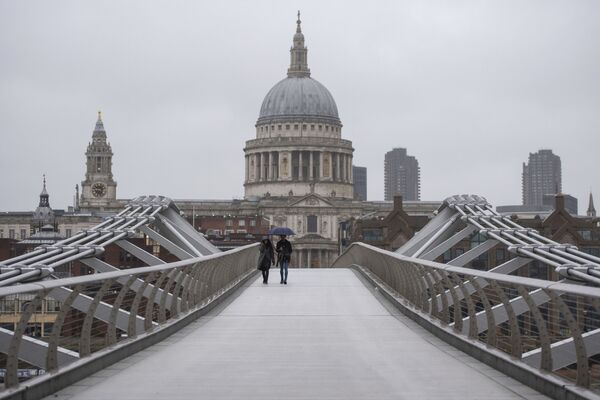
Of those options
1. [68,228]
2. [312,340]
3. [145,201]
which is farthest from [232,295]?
[68,228]

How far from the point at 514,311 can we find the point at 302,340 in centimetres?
458

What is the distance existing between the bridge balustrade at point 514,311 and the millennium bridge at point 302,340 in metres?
0.03

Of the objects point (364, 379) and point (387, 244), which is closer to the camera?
point (364, 379)

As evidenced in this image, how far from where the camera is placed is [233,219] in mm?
177875

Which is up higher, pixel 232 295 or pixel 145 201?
pixel 145 201

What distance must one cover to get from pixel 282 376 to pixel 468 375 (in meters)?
1.92

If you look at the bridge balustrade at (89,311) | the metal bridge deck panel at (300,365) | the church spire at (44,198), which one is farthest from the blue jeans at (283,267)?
A: the church spire at (44,198)

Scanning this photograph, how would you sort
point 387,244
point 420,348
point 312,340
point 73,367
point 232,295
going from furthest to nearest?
point 387,244 < point 232,295 < point 312,340 < point 420,348 < point 73,367

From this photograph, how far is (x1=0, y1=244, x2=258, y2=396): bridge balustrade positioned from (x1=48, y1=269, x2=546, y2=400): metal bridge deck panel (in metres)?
0.37

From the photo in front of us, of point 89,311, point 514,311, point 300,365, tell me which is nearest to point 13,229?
point 300,365

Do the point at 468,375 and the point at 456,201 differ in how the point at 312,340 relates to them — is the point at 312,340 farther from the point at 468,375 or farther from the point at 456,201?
the point at 456,201

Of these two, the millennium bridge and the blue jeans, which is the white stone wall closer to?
the blue jeans

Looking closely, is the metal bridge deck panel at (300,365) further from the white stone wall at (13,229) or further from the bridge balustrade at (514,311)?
the white stone wall at (13,229)

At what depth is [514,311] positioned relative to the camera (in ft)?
42.2
